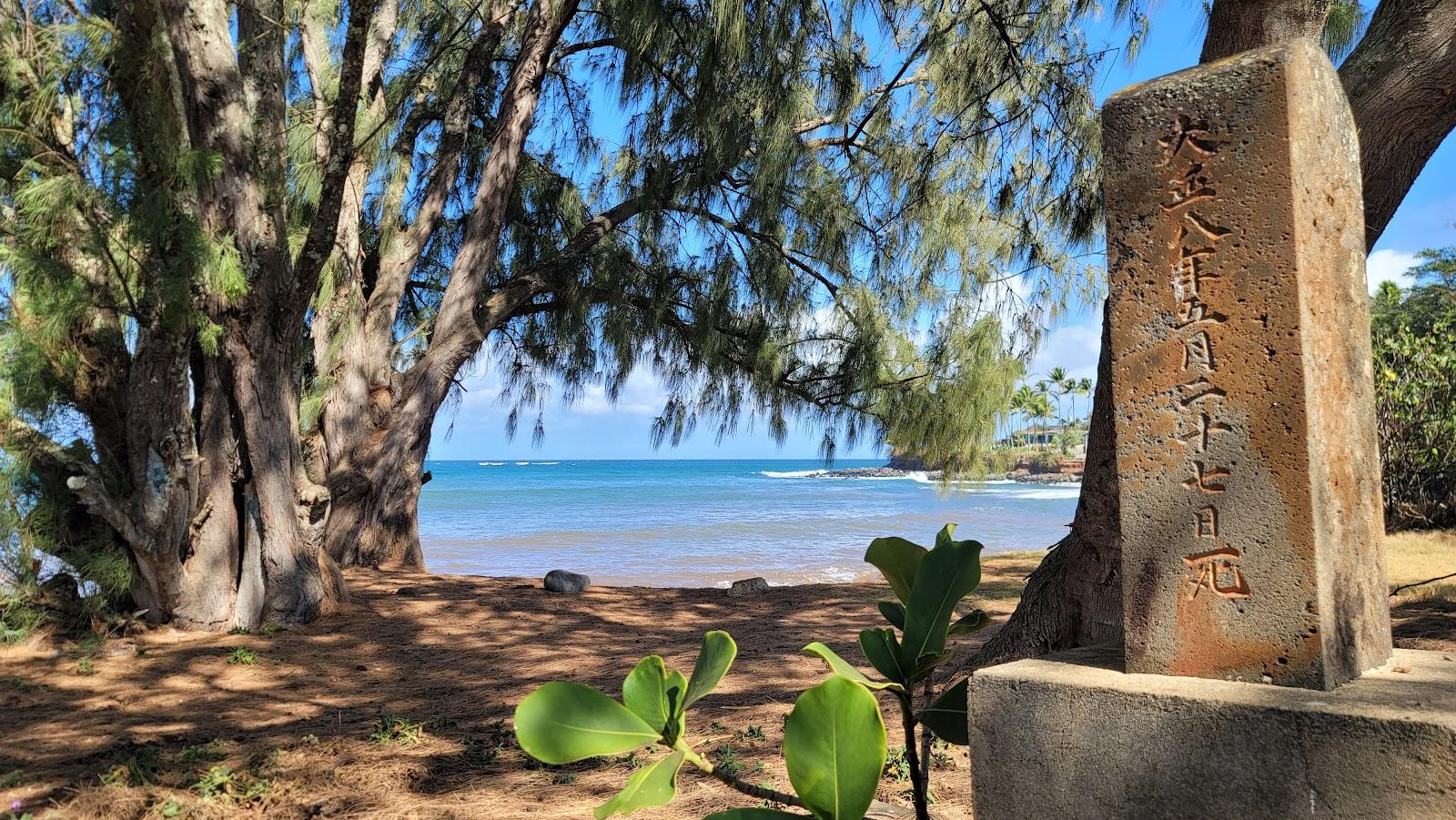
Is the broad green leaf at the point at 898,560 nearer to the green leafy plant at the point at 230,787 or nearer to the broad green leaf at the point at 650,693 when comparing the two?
the broad green leaf at the point at 650,693

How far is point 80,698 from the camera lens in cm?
299

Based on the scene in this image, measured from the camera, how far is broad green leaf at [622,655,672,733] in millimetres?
708

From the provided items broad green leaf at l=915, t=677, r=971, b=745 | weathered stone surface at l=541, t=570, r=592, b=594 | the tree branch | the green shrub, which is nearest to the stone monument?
broad green leaf at l=915, t=677, r=971, b=745

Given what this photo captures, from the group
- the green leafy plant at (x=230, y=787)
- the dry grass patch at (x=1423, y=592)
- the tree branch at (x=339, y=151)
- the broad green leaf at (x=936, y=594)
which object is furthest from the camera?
the dry grass patch at (x=1423, y=592)

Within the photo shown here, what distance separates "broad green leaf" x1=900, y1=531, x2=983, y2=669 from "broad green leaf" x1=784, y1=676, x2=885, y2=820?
25 cm

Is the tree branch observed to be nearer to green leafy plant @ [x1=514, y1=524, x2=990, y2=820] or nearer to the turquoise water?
green leafy plant @ [x1=514, y1=524, x2=990, y2=820]

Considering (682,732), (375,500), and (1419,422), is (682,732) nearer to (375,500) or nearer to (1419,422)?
(375,500)

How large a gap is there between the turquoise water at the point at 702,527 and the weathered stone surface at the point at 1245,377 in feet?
15.4

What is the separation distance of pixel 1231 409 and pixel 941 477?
476 centimetres

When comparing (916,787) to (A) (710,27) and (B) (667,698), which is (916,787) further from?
(A) (710,27)

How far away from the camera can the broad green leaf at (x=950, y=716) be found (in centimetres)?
101

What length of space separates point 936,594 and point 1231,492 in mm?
599

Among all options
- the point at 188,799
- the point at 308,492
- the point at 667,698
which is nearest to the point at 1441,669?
the point at 667,698

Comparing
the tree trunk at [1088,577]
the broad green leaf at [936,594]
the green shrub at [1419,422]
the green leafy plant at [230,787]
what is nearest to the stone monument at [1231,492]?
the broad green leaf at [936,594]
